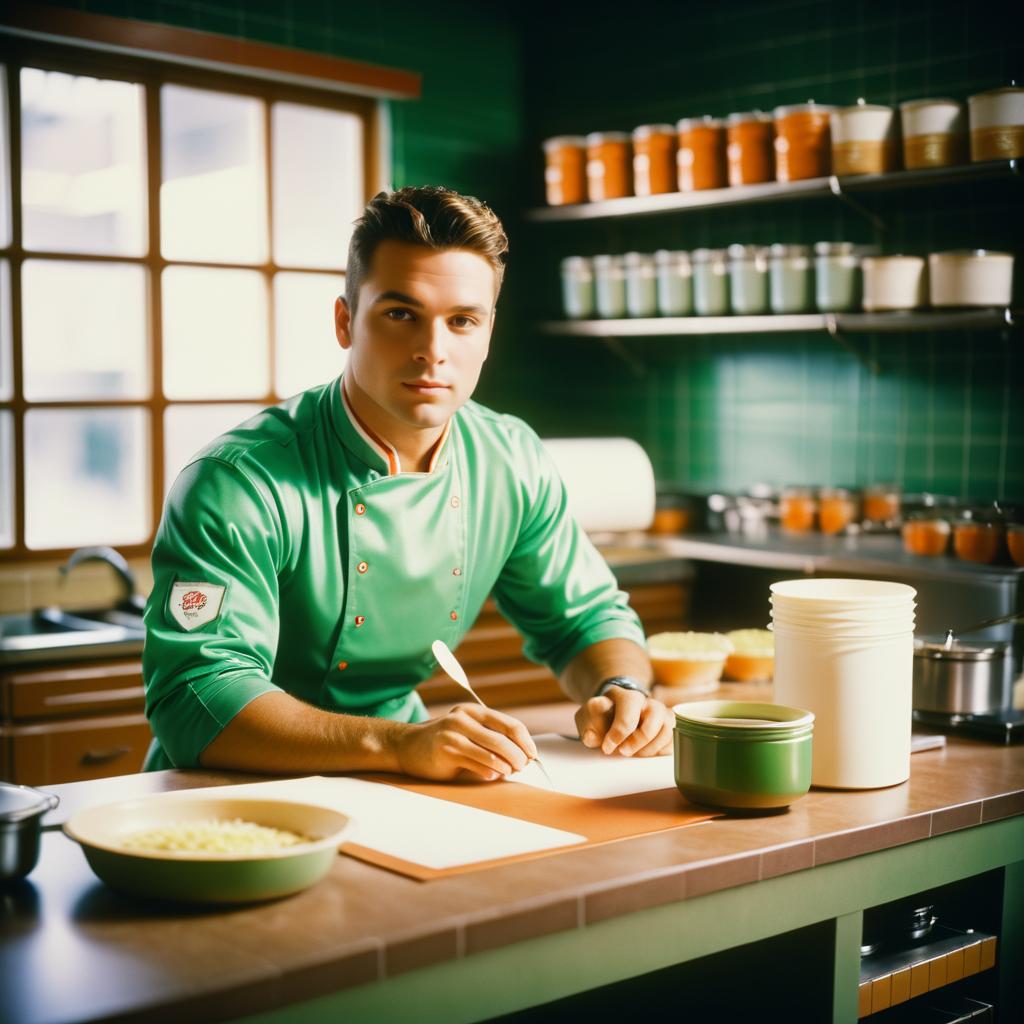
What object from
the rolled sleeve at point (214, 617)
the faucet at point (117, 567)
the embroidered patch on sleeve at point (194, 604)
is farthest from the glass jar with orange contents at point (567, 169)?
the embroidered patch on sleeve at point (194, 604)

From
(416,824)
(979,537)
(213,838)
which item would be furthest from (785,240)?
(213,838)

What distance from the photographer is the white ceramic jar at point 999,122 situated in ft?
11.4

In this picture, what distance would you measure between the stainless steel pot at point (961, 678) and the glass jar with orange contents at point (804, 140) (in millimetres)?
2353

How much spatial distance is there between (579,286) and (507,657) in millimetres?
1384

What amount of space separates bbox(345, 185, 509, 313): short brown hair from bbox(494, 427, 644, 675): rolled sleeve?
400 mm

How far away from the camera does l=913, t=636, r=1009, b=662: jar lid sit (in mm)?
1969

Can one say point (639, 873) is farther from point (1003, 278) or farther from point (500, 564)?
point (1003, 278)

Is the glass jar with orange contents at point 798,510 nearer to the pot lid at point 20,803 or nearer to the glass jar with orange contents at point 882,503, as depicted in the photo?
the glass jar with orange contents at point 882,503

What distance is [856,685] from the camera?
1.61 m

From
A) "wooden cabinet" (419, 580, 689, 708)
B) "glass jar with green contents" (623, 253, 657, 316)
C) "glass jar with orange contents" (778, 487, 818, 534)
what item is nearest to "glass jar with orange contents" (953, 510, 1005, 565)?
"glass jar with orange contents" (778, 487, 818, 534)

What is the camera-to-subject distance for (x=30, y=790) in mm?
1332

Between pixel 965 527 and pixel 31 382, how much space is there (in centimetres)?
266

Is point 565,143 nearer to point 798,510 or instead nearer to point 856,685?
point 798,510

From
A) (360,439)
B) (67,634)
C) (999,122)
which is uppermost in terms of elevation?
(999,122)
